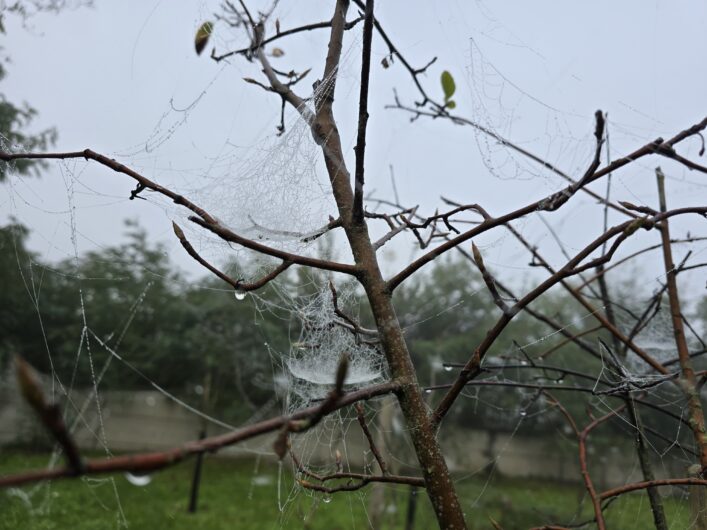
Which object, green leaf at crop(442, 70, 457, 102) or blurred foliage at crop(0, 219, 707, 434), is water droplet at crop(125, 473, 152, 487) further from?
blurred foliage at crop(0, 219, 707, 434)

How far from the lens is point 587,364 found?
562 centimetres

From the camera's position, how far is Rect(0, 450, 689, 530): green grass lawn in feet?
10.9

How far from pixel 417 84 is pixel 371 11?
33.8 inches

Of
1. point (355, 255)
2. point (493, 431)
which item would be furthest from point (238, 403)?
point (355, 255)

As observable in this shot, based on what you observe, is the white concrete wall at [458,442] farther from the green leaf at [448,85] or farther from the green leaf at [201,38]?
the green leaf at [201,38]

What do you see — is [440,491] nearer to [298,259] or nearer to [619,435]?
[298,259]

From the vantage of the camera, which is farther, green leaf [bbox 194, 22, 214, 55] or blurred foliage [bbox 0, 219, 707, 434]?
blurred foliage [bbox 0, 219, 707, 434]

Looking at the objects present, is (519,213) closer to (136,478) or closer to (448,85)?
(136,478)

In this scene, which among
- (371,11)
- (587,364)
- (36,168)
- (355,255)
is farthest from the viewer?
(587,364)

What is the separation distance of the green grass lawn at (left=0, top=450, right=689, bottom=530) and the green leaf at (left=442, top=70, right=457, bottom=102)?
1.94 metres

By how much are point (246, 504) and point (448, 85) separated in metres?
5.74

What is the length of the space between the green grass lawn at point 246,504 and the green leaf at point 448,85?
1.94 m

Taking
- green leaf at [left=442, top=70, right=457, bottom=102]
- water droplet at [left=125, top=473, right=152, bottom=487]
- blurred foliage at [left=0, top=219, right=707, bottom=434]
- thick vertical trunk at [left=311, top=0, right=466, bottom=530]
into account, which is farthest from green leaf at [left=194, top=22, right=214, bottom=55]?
blurred foliage at [left=0, top=219, right=707, bottom=434]

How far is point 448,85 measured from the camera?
A: 1363 millimetres
